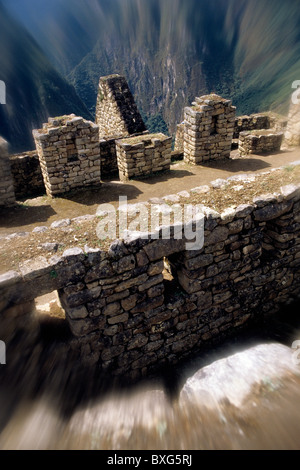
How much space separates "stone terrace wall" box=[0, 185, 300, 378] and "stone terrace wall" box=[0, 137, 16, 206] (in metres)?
5.12

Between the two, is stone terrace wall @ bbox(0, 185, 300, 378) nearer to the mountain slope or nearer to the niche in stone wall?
the niche in stone wall

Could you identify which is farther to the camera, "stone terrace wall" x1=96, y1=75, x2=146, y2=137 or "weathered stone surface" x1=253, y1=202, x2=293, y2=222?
"stone terrace wall" x1=96, y1=75, x2=146, y2=137

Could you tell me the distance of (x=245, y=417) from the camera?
10.0 ft

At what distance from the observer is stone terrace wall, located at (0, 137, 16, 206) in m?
8.29

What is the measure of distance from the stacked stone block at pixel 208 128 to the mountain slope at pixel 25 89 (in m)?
32.1

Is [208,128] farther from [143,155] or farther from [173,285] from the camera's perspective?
[173,285]

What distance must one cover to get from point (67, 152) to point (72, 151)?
0.47 ft

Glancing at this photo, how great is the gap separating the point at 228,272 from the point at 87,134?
5.85 metres

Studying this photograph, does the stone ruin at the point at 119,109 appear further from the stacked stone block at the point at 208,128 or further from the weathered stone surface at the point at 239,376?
the weathered stone surface at the point at 239,376

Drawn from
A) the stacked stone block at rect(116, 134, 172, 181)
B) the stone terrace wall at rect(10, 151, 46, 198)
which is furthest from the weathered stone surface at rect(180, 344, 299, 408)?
the stone terrace wall at rect(10, 151, 46, 198)

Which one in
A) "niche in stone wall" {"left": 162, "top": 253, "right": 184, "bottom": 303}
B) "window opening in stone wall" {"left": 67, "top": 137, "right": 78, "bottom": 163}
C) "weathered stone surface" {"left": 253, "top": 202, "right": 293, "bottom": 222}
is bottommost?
"niche in stone wall" {"left": 162, "top": 253, "right": 184, "bottom": 303}

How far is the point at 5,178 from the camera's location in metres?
8.58

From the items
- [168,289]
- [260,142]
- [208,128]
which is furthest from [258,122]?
[168,289]

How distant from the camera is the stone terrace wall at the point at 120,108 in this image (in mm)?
14266
